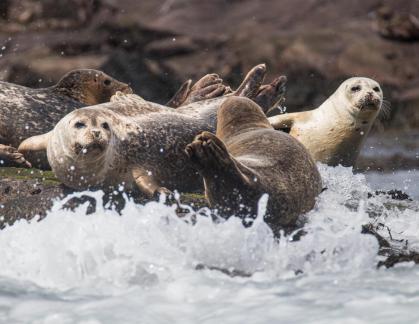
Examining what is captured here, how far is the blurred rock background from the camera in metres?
20.3

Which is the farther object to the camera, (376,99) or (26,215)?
(376,99)

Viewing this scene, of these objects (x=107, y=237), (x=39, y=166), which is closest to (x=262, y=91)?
(x=39, y=166)

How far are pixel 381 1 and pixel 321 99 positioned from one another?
351cm

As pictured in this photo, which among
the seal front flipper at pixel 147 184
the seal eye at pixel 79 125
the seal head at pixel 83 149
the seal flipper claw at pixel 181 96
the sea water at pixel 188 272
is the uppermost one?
the seal flipper claw at pixel 181 96

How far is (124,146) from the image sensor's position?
754 cm

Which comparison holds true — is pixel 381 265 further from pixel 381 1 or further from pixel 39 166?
pixel 381 1

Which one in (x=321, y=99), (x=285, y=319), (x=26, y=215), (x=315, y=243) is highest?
(x=321, y=99)

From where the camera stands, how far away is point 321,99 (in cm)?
2016

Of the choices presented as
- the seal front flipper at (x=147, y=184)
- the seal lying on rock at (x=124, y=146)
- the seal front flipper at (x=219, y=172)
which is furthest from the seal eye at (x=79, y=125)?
the seal front flipper at (x=219, y=172)

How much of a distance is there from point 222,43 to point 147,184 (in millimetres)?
14681

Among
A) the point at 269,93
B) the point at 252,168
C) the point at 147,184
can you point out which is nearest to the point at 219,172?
the point at 252,168

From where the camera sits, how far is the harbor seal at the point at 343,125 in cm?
935

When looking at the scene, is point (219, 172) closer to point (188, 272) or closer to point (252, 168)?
point (252, 168)

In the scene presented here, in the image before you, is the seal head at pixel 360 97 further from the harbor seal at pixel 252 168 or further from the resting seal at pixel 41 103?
the resting seal at pixel 41 103
